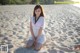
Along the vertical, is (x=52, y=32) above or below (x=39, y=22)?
below

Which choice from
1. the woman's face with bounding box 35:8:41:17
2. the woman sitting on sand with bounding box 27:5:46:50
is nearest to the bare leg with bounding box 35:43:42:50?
the woman sitting on sand with bounding box 27:5:46:50

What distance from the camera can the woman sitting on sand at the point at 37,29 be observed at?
2.80 meters

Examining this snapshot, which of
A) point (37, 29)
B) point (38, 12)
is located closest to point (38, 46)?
point (37, 29)

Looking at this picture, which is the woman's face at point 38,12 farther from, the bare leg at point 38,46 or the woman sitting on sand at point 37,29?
the bare leg at point 38,46

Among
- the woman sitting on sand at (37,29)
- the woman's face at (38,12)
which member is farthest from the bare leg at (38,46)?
the woman's face at (38,12)

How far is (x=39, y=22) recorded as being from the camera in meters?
2.85

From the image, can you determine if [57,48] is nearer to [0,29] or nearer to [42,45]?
[42,45]

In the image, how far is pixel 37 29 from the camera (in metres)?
2.86

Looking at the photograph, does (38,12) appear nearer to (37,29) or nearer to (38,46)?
(37,29)

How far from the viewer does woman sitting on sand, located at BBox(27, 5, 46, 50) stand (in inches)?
110

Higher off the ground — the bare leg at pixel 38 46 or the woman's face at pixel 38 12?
the woman's face at pixel 38 12

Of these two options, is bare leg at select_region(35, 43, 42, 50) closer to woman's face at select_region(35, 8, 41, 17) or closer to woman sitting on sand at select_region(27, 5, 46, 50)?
woman sitting on sand at select_region(27, 5, 46, 50)

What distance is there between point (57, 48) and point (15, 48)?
53 centimetres

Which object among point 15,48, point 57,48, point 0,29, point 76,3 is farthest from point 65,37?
point 76,3
